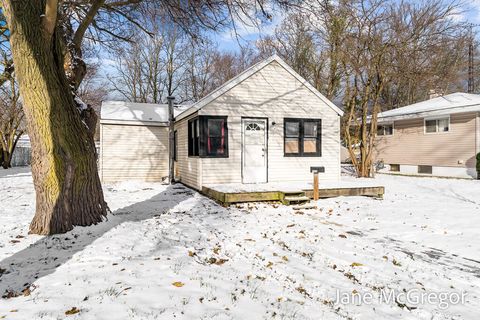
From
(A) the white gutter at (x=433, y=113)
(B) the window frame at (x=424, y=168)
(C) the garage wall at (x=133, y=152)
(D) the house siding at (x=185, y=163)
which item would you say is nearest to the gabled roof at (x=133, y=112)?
(C) the garage wall at (x=133, y=152)

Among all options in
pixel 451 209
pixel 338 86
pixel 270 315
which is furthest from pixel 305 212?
pixel 338 86

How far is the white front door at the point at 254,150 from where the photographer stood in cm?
1091

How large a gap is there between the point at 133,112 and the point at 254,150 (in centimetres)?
761

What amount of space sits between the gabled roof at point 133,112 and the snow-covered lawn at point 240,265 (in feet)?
25.2

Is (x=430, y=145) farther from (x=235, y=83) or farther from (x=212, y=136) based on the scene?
(x=212, y=136)

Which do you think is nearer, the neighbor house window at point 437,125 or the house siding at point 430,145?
the house siding at point 430,145

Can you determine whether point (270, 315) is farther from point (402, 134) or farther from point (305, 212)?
point (402, 134)

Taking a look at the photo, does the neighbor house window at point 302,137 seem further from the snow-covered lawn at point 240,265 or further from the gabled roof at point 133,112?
the gabled roof at point 133,112

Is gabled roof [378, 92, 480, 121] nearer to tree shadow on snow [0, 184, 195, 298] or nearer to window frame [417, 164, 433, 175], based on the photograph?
window frame [417, 164, 433, 175]

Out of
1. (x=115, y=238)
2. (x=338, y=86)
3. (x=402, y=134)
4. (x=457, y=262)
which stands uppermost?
(x=338, y=86)

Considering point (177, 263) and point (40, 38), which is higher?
point (40, 38)

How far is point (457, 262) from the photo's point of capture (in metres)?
4.47

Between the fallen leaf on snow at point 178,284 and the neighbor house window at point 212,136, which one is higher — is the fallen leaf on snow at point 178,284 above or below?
below

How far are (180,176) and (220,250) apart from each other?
966 cm
